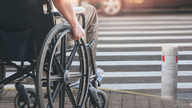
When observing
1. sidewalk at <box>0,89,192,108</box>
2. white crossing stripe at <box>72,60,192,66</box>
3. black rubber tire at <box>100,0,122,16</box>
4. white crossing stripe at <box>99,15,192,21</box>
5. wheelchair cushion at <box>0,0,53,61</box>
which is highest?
wheelchair cushion at <box>0,0,53,61</box>

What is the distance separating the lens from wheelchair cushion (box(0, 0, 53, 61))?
106 inches

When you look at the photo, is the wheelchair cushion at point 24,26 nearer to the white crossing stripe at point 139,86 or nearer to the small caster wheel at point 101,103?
the small caster wheel at point 101,103

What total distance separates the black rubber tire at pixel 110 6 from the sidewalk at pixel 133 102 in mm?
8823

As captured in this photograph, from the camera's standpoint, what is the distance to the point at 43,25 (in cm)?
273

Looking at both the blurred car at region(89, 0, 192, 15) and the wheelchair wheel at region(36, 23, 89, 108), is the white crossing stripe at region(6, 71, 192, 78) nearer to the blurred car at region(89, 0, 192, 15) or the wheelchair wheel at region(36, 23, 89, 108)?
the wheelchair wheel at region(36, 23, 89, 108)

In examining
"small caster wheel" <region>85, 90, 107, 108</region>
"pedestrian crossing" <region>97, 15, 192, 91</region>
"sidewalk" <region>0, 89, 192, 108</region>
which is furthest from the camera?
"pedestrian crossing" <region>97, 15, 192, 91</region>

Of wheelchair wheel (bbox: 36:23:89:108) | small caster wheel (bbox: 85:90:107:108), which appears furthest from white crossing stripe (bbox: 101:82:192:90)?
wheelchair wheel (bbox: 36:23:89:108)

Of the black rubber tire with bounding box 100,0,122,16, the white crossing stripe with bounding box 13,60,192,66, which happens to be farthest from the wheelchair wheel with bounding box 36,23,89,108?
the black rubber tire with bounding box 100,0,122,16

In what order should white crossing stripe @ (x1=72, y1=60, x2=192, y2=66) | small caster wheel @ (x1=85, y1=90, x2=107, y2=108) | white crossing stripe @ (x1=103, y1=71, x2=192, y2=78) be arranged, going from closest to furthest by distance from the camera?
small caster wheel @ (x1=85, y1=90, x2=107, y2=108)
white crossing stripe @ (x1=103, y1=71, x2=192, y2=78)
white crossing stripe @ (x1=72, y1=60, x2=192, y2=66)

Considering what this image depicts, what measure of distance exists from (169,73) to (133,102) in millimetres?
650

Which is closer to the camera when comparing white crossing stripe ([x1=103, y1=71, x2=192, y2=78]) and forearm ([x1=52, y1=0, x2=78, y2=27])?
forearm ([x1=52, y1=0, x2=78, y2=27])

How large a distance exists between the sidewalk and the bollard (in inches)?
5.6

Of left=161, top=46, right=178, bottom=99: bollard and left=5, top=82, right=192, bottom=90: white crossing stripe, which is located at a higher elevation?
left=161, top=46, right=178, bottom=99: bollard

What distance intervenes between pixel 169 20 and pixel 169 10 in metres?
2.37
